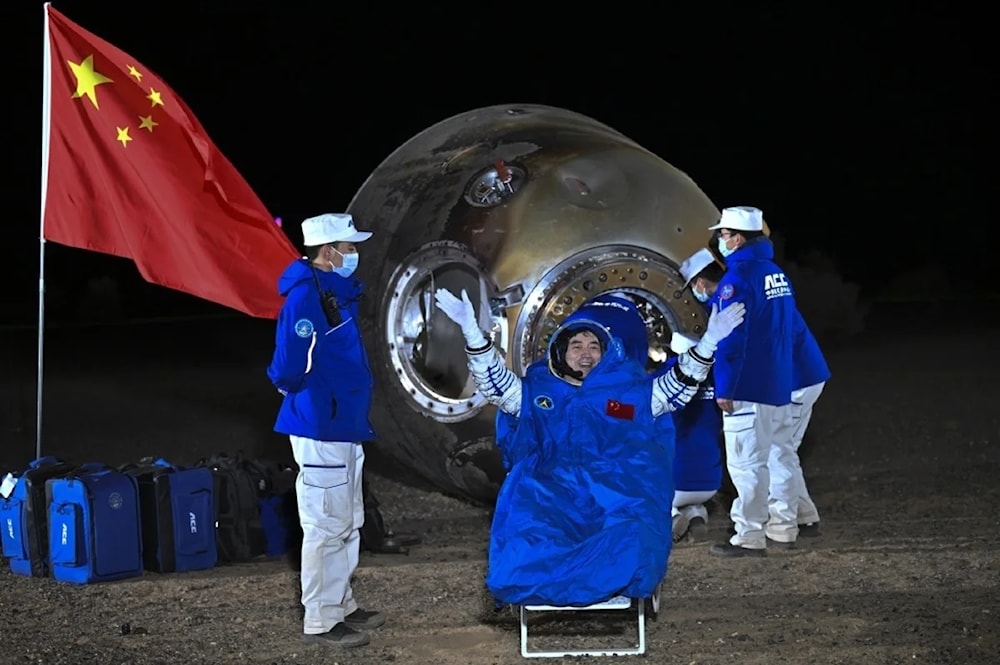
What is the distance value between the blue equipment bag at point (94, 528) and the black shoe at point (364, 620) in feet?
5.37

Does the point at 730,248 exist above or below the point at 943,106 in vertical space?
below

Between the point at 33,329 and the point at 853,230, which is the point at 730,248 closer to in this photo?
the point at 33,329

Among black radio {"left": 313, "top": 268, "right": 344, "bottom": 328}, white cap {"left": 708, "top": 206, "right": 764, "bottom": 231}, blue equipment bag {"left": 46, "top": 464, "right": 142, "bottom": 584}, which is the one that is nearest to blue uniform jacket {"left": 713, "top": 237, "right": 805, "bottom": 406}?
white cap {"left": 708, "top": 206, "right": 764, "bottom": 231}

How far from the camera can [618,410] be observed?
646 centimetres

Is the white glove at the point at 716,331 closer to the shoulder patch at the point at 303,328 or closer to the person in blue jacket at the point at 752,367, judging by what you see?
the person in blue jacket at the point at 752,367

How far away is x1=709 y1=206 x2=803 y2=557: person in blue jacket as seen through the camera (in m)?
8.13

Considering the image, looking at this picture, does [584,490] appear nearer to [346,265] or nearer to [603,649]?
[603,649]

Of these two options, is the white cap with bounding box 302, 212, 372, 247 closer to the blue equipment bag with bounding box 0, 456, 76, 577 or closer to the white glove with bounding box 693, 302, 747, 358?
the white glove with bounding box 693, 302, 747, 358

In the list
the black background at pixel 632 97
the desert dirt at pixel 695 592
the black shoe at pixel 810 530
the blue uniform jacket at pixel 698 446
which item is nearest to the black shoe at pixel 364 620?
the desert dirt at pixel 695 592

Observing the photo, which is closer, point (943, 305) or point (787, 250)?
point (943, 305)

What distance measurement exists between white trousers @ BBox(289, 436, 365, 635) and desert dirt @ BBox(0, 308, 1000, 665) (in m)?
0.21

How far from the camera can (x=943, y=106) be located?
94.6 feet

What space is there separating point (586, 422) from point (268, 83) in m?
21.1

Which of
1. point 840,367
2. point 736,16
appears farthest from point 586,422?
point 736,16
